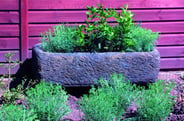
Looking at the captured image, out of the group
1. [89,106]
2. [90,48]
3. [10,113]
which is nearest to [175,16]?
[90,48]

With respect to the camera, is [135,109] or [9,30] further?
[9,30]

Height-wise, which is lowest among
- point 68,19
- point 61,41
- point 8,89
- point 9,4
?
point 8,89

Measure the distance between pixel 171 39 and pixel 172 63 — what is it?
1.32 ft

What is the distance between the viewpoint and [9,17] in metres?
5.95

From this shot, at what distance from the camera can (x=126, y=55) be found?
5.45 m

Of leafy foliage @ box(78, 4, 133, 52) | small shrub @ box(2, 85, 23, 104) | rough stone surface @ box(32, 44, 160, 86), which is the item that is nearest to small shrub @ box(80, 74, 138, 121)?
rough stone surface @ box(32, 44, 160, 86)

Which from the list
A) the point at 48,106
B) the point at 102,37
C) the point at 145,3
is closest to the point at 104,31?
the point at 102,37

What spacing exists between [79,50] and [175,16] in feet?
5.93

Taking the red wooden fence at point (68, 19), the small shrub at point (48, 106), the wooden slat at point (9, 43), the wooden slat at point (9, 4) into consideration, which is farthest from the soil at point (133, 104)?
the wooden slat at point (9, 4)

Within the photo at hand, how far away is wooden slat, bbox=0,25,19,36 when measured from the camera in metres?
5.98

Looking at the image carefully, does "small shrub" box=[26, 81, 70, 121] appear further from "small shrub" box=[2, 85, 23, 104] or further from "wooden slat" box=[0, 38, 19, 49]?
"wooden slat" box=[0, 38, 19, 49]

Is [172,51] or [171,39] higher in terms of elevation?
[171,39]

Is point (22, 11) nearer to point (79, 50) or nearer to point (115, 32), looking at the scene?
point (79, 50)

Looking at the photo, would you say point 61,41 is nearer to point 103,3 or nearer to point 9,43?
point 9,43
